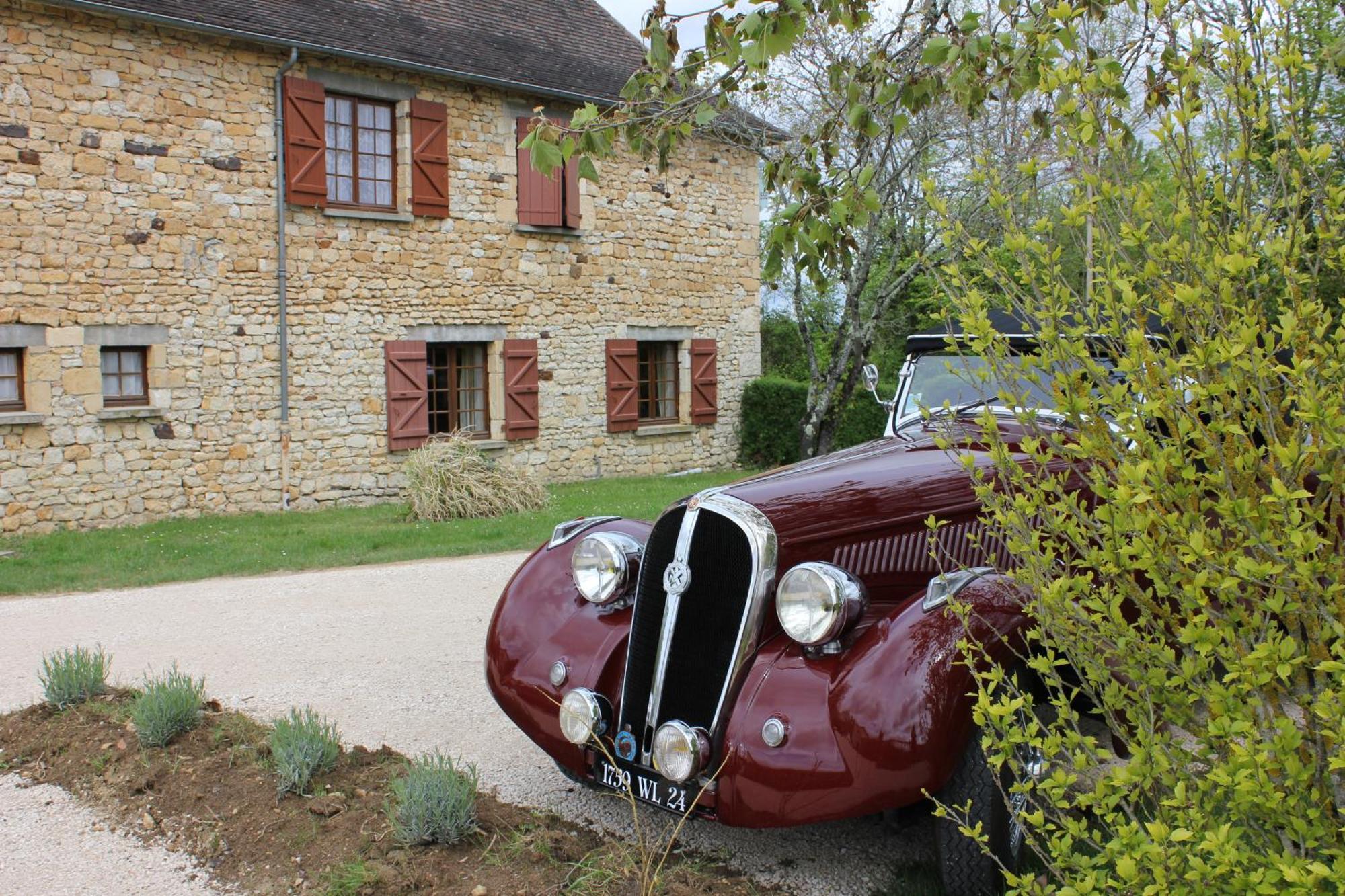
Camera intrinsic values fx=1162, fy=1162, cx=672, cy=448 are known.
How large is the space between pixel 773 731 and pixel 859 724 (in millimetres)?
242

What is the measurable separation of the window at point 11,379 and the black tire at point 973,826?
1118cm

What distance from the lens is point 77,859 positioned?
3721mm

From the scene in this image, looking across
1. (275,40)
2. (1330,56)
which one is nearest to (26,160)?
(275,40)

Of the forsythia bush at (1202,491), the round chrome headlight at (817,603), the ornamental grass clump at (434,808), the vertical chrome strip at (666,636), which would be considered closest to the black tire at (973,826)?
the round chrome headlight at (817,603)

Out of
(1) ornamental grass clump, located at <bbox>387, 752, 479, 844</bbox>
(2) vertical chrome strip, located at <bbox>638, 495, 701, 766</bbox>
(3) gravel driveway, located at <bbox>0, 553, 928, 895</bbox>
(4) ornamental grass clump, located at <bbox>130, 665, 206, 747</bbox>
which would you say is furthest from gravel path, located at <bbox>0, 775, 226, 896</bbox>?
(2) vertical chrome strip, located at <bbox>638, 495, 701, 766</bbox>

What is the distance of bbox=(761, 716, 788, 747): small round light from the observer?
3168mm

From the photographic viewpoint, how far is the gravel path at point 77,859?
139 inches

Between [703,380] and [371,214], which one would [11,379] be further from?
[703,380]

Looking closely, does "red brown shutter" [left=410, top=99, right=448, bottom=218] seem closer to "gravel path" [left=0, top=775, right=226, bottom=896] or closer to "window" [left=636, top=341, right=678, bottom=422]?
"window" [left=636, top=341, right=678, bottom=422]

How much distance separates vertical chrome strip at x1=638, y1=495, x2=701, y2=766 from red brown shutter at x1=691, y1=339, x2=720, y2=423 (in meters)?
14.0

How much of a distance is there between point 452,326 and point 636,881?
39.9ft

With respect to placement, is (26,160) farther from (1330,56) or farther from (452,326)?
(1330,56)

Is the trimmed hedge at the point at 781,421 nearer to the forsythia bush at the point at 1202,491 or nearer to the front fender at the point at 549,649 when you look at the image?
the front fender at the point at 549,649

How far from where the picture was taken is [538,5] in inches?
688
